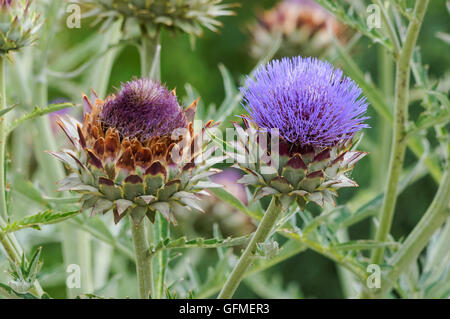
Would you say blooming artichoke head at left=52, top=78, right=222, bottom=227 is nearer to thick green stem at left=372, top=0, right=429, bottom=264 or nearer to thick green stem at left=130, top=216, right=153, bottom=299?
thick green stem at left=130, top=216, right=153, bottom=299

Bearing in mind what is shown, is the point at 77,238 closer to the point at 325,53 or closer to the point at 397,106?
the point at 397,106

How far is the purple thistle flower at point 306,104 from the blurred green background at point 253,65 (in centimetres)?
115

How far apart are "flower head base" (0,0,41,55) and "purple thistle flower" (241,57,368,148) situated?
0.96 feet

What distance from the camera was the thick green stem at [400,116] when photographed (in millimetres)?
811

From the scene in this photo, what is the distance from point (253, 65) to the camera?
192cm

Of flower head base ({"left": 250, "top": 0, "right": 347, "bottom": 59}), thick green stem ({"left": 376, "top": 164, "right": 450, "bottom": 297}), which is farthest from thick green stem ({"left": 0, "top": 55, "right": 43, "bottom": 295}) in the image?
flower head base ({"left": 250, "top": 0, "right": 347, "bottom": 59})

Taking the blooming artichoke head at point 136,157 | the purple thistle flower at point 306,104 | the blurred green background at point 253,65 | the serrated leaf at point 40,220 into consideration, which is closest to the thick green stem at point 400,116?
the purple thistle flower at point 306,104

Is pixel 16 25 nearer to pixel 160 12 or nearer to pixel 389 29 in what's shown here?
pixel 160 12

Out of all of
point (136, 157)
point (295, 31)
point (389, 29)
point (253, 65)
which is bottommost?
point (136, 157)

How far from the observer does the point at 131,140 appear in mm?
701

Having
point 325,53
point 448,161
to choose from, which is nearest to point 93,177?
point 448,161

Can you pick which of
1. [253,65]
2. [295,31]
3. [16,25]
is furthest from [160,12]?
[253,65]

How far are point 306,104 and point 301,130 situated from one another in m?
0.03

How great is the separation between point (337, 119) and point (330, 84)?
0.04 metres
